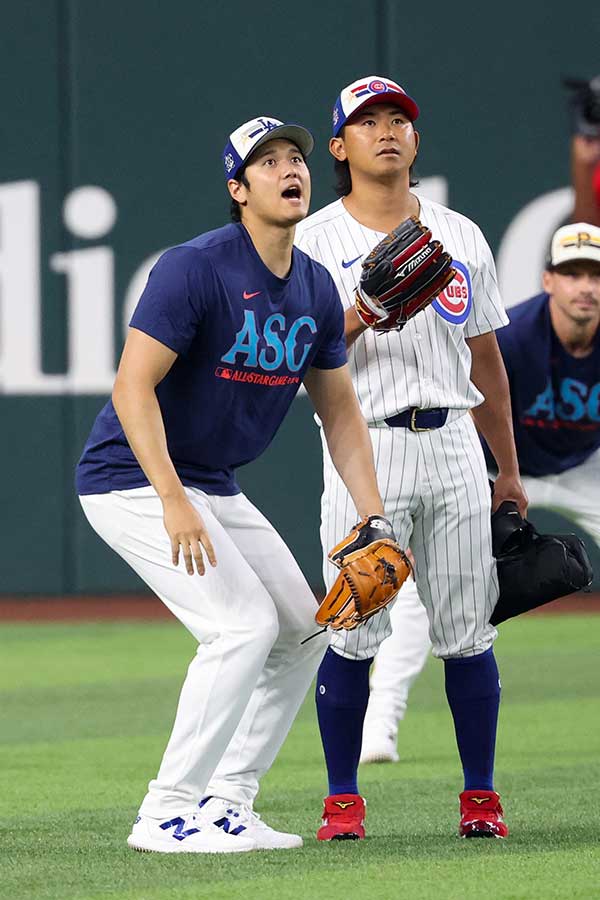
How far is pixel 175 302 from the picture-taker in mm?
4094

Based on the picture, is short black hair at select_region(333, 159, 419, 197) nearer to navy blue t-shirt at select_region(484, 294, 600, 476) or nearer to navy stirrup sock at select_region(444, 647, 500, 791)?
navy stirrup sock at select_region(444, 647, 500, 791)

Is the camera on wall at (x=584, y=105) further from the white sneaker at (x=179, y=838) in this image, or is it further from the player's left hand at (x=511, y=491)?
the white sneaker at (x=179, y=838)

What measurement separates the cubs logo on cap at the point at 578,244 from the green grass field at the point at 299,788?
72.9 inches

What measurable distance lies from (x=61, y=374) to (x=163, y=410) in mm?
7177

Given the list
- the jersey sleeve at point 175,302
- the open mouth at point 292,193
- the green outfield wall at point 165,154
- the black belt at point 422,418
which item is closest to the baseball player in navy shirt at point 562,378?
the black belt at point 422,418

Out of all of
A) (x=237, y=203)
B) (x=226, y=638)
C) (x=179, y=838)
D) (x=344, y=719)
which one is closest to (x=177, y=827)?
(x=179, y=838)

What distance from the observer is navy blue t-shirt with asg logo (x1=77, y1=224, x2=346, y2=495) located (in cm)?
414

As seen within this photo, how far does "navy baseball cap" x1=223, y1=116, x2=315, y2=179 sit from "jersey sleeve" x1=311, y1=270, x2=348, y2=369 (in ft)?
1.18

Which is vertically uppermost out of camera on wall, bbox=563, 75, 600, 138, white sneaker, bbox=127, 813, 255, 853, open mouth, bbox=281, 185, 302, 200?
camera on wall, bbox=563, 75, 600, 138

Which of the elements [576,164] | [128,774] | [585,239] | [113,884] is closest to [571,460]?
[585,239]

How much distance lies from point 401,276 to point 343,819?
1.46 metres

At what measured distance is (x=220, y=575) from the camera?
4.21 m

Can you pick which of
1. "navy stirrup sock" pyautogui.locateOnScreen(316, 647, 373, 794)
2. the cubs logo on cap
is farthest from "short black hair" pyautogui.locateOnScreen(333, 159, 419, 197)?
the cubs logo on cap

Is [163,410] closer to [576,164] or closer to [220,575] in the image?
[220,575]
